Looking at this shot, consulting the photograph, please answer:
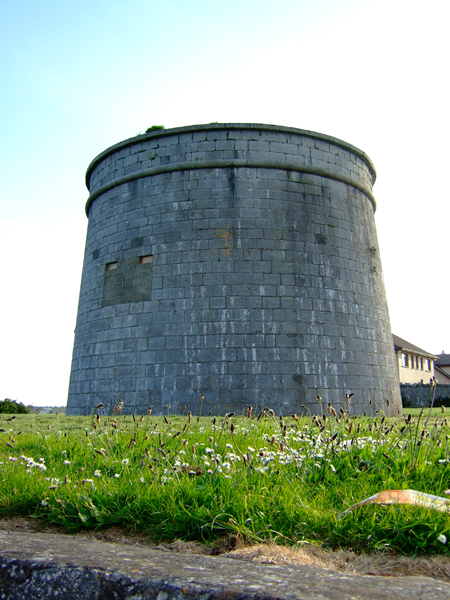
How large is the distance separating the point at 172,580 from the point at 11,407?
41.8 feet

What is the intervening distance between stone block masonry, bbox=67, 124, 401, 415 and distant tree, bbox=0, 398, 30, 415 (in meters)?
2.82

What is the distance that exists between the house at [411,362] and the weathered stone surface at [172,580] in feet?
98.6

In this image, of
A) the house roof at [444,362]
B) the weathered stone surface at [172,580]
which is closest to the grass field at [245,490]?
the weathered stone surface at [172,580]

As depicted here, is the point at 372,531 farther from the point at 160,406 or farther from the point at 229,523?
the point at 160,406

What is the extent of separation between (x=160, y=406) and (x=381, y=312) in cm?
559

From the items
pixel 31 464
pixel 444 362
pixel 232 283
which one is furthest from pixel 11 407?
pixel 444 362

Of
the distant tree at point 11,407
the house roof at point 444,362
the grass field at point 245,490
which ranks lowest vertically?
the grass field at point 245,490

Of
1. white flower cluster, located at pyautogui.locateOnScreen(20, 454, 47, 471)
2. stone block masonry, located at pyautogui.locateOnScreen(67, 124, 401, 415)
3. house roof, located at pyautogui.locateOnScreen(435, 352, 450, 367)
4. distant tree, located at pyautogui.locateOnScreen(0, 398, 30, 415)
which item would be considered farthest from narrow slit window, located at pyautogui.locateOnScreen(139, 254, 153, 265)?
house roof, located at pyautogui.locateOnScreen(435, 352, 450, 367)

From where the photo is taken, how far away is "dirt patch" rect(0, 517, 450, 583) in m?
2.25

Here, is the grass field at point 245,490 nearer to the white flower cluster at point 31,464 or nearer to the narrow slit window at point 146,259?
the white flower cluster at point 31,464

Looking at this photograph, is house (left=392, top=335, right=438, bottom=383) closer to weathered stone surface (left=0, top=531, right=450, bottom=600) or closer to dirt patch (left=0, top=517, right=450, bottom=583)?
dirt patch (left=0, top=517, right=450, bottom=583)

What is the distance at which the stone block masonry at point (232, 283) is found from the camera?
9.59 meters

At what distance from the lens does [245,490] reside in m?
3.09

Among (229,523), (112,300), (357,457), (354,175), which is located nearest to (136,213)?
(112,300)
